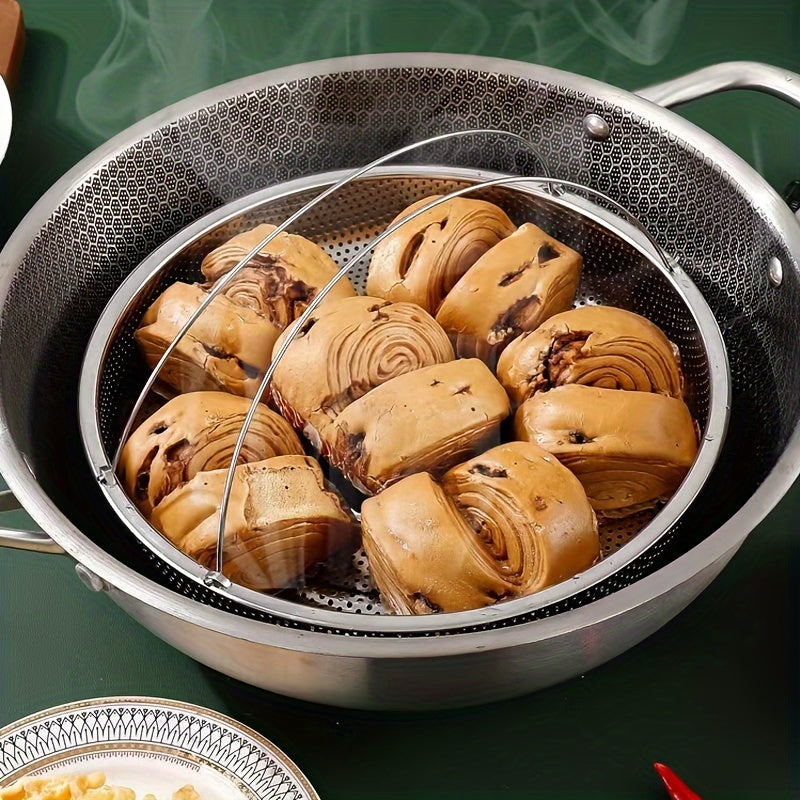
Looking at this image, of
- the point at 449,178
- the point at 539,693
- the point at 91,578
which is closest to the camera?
the point at 91,578

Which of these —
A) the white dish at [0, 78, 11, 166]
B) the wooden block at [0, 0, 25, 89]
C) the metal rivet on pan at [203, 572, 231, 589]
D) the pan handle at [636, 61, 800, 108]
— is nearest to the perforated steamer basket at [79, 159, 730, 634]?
the metal rivet on pan at [203, 572, 231, 589]

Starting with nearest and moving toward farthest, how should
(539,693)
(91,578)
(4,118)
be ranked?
(91,578) < (539,693) < (4,118)

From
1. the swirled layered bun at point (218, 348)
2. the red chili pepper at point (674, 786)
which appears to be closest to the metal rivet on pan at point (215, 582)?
the swirled layered bun at point (218, 348)

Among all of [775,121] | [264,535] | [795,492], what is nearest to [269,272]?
[264,535]

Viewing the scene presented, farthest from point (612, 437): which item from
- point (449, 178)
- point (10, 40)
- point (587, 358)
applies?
point (10, 40)

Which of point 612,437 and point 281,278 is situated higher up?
point 281,278

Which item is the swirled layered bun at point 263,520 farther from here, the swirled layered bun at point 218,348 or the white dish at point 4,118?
the white dish at point 4,118

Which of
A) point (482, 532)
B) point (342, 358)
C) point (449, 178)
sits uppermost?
point (449, 178)

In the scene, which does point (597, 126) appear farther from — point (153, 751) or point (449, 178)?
point (153, 751)
